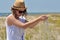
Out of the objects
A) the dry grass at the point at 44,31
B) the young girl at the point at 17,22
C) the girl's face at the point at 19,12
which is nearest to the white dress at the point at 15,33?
the young girl at the point at 17,22

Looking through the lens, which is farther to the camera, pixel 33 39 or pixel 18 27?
pixel 33 39

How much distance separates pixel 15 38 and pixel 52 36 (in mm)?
1223

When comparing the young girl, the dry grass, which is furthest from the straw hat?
the dry grass

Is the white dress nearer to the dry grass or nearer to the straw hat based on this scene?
the straw hat

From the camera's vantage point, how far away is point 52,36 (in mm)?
2521

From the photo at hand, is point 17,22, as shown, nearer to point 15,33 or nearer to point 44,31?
point 15,33

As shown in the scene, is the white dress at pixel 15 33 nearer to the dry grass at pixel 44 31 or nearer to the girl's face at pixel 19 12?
the girl's face at pixel 19 12

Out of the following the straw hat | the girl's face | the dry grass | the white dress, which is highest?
the straw hat

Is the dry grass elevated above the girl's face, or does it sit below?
below

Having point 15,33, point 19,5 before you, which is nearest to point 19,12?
point 19,5

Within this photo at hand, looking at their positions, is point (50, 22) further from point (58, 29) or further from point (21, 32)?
point (21, 32)

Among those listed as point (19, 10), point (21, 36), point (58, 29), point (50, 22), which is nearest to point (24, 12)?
point (19, 10)

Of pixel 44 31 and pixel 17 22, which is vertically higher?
pixel 17 22

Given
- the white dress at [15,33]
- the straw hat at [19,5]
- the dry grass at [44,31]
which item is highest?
the straw hat at [19,5]
